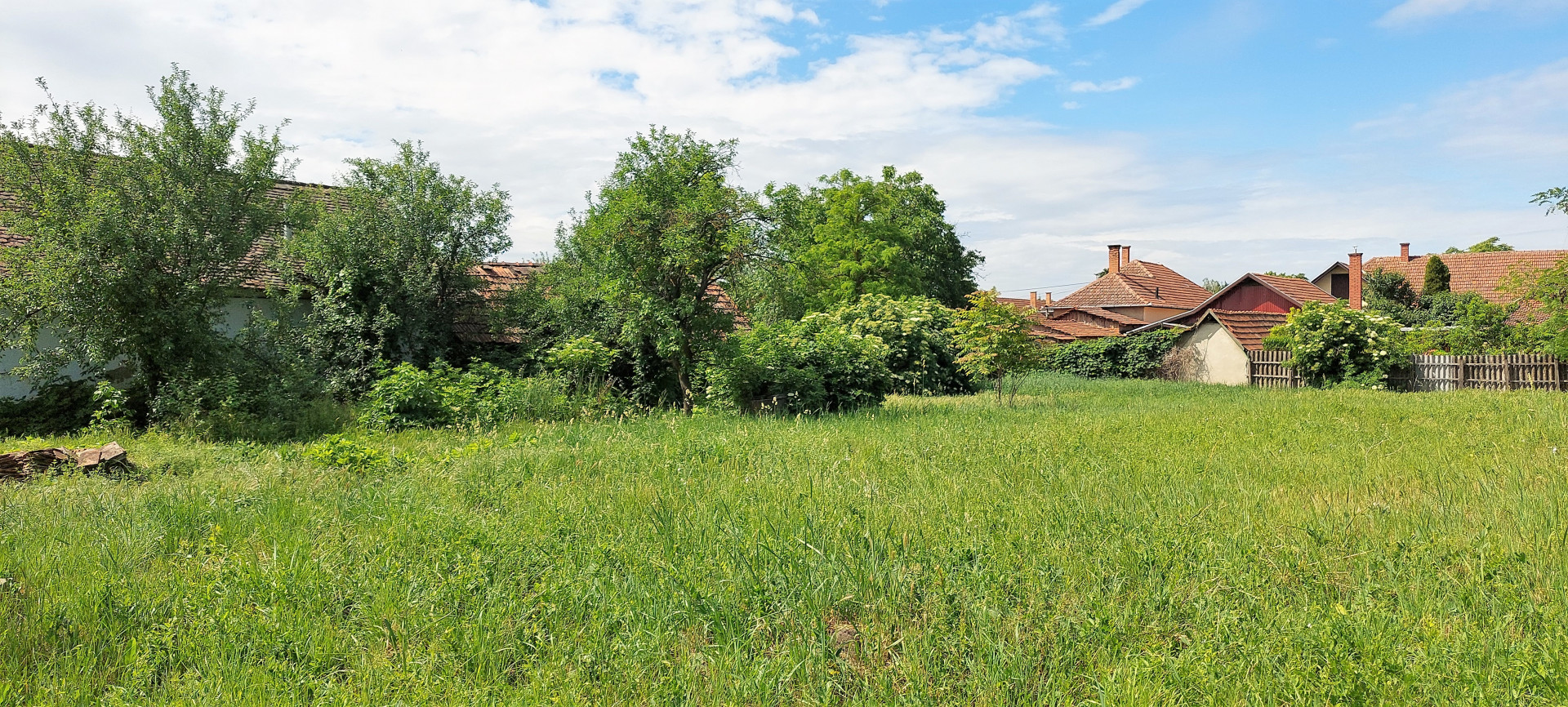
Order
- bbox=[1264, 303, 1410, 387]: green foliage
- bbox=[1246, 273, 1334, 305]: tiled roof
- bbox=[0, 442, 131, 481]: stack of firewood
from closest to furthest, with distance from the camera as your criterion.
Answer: bbox=[0, 442, 131, 481]: stack of firewood
bbox=[1264, 303, 1410, 387]: green foliage
bbox=[1246, 273, 1334, 305]: tiled roof

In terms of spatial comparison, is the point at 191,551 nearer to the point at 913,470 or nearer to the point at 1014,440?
the point at 913,470

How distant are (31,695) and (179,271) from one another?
44.5 ft

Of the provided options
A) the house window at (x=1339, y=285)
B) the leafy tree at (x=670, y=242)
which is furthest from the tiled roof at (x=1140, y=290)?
the leafy tree at (x=670, y=242)

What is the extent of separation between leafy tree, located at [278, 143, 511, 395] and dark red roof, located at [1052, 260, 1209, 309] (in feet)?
160

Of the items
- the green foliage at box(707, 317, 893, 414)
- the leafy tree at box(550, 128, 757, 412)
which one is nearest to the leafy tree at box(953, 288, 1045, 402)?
the green foliage at box(707, 317, 893, 414)

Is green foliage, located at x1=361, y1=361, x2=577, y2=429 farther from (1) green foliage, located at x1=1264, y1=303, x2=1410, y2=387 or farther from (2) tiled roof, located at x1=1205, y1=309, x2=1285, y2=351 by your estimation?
(2) tiled roof, located at x1=1205, y1=309, x2=1285, y2=351

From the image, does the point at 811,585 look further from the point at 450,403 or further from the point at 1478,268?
the point at 1478,268

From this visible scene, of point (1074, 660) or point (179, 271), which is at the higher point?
point (179, 271)

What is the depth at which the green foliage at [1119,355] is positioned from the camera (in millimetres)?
33500

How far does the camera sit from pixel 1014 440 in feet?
31.0

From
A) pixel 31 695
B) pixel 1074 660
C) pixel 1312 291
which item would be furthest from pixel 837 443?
pixel 1312 291

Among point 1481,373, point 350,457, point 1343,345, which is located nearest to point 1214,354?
point 1343,345

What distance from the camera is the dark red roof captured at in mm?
56719

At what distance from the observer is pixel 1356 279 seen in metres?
47.8
